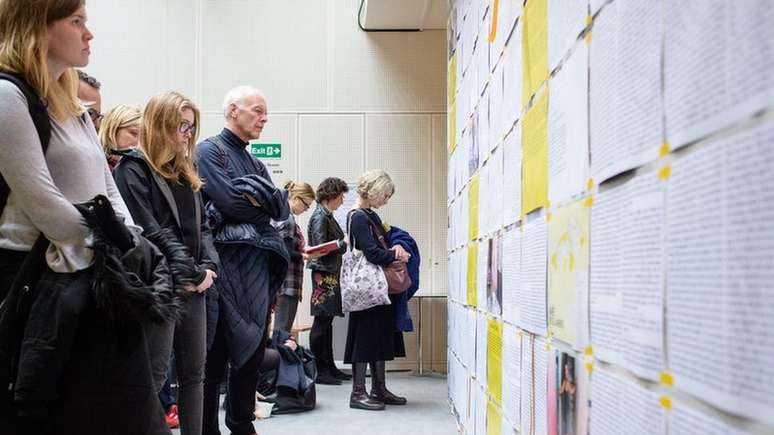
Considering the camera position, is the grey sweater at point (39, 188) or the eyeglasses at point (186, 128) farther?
the eyeglasses at point (186, 128)

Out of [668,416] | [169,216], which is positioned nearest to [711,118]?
[668,416]

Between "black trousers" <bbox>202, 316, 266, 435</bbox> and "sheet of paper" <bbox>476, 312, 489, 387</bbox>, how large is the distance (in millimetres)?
831

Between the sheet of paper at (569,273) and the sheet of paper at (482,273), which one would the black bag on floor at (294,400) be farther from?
the sheet of paper at (569,273)

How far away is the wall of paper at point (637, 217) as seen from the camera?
2.41 feet

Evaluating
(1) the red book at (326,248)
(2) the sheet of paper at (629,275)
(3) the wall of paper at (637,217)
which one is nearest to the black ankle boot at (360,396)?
(1) the red book at (326,248)

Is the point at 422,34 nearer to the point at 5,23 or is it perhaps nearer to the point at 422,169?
the point at 422,169

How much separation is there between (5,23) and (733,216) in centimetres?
142

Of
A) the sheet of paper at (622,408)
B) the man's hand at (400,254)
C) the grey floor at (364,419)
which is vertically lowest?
the grey floor at (364,419)

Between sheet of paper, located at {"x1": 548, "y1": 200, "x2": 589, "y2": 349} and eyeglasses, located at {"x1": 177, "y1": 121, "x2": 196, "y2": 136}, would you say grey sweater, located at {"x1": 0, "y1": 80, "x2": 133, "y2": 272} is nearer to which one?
eyeglasses, located at {"x1": 177, "y1": 121, "x2": 196, "y2": 136}

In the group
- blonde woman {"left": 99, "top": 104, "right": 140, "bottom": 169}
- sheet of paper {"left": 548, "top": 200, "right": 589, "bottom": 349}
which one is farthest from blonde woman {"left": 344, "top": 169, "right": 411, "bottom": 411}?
sheet of paper {"left": 548, "top": 200, "right": 589, "bottom": 349}

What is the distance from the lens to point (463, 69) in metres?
3.72

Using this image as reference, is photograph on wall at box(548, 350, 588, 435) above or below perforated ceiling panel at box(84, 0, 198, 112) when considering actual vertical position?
below

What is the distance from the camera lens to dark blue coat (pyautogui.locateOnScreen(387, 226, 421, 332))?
433cm

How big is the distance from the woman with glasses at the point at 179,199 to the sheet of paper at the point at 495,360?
94 centimetres
